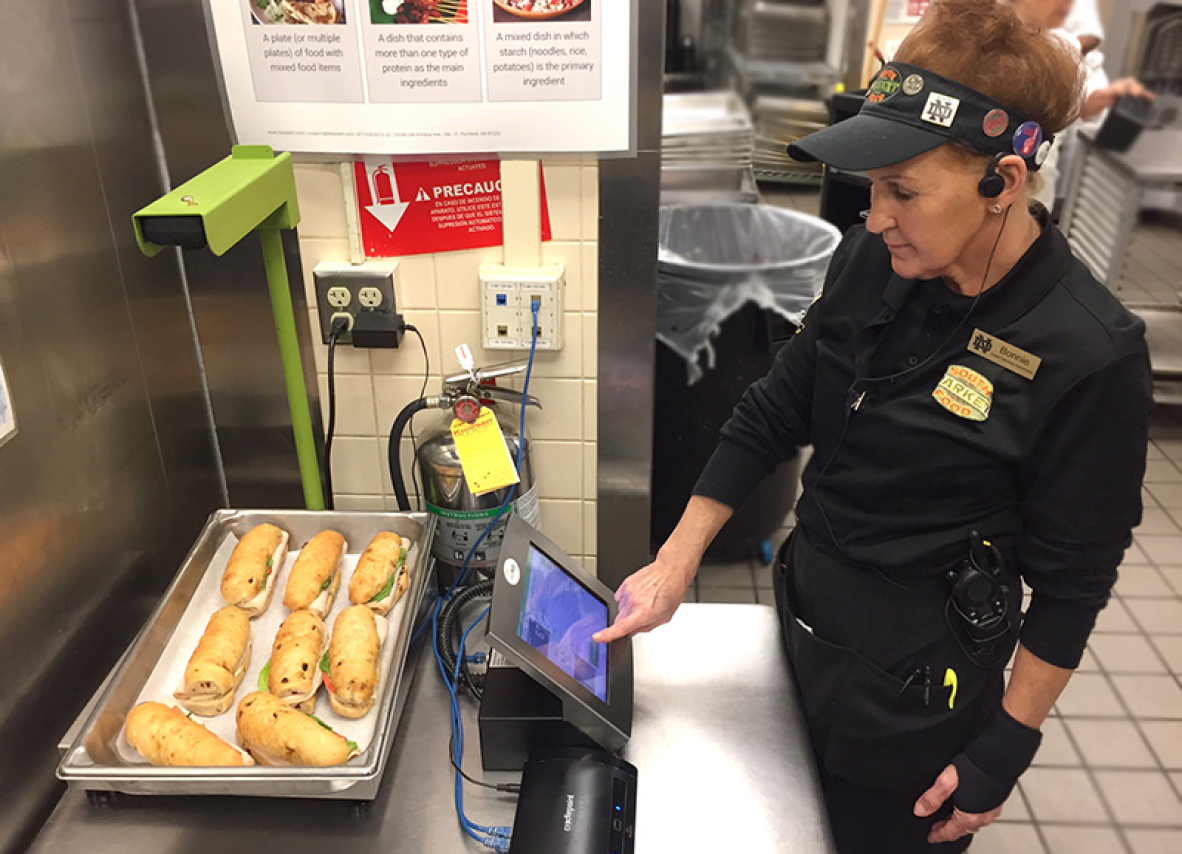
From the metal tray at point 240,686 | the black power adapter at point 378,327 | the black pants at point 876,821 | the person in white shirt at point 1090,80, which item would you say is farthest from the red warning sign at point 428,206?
the person in white shirt at point 1090,80

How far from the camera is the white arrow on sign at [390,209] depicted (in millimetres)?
1526

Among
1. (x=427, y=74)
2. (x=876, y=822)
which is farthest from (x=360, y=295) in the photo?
(x=876, y=822)

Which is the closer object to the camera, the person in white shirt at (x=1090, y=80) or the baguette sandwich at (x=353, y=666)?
the baguette sandwich at (x=353, y=666)

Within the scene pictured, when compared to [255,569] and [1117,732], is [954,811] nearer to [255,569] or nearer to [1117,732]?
[255,569]

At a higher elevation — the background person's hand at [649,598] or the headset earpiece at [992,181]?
the headset earpiece at [992,181]

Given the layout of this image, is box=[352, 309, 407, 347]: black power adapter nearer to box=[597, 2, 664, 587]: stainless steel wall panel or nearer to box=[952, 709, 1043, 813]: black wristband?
box=[597, 2, 664, 587]: stainless steel wall panel

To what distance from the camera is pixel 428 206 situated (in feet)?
5.06

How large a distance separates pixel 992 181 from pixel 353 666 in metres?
0.98

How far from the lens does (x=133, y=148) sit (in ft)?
4.79

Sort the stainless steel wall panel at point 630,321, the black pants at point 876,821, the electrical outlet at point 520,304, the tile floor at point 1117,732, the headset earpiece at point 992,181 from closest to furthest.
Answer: the headset earpiece at point 992,181, the black pants at point 876,821, the stainless steel wall panel at point 630,321, the electrical outlet at point 520,304, the tile floor at point 1117,732

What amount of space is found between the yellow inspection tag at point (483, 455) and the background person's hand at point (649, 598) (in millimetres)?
275

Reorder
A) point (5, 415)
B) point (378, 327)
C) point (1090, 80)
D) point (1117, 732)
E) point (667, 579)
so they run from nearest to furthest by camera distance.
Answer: point (5, 415)
point (667, 579)
point (378, 327)
point (1117, 732)
point (1090, 80)

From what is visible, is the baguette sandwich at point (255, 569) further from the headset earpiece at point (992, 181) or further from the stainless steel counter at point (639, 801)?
the headset earpiece at point (992, 181)

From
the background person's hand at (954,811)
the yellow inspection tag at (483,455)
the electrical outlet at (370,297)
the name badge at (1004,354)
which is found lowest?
the background person's hand at (954,811)
